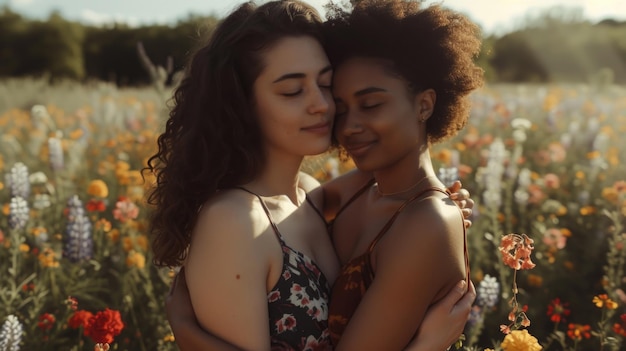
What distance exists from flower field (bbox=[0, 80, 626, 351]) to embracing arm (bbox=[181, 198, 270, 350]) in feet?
1.30

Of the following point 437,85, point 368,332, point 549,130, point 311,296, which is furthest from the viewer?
point 549,130

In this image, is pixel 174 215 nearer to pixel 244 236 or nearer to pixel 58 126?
pixel 244 236

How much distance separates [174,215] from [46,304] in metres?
1.47

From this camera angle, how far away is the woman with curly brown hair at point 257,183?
7.41 feet

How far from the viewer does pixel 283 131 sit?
7.98 ft

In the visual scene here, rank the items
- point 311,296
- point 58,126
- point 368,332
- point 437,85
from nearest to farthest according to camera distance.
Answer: point 368,332 → point 311,296 → point 437,85 → point 58,126

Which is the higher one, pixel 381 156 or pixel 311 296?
pixel 381 156

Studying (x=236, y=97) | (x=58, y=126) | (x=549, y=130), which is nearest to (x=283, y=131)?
(x=236, y=97)

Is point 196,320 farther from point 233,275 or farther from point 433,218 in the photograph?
point 433,218

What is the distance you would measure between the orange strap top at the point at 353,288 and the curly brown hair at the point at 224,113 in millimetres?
457

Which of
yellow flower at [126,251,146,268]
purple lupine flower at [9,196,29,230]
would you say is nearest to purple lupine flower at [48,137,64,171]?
purple lupine flower at [9,196,29,230]

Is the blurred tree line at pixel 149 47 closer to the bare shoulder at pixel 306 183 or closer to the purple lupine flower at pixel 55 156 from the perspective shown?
the purple lupine flower at pixel 55 156

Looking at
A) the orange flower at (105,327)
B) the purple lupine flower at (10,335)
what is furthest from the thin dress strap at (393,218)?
the purple lupine flower at (10,335)

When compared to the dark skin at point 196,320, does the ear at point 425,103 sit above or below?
above
